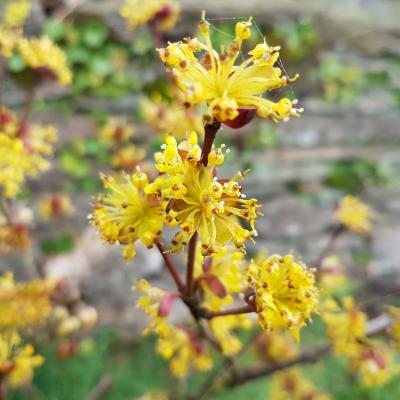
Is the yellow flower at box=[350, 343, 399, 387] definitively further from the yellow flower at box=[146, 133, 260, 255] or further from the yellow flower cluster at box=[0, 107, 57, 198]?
the yellow flower cluster at box=[0, 107, 57, 198]

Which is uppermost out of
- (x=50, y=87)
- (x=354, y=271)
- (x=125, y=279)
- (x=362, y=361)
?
(x=50, y=87)

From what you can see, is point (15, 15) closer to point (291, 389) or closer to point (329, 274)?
point (329, 274)

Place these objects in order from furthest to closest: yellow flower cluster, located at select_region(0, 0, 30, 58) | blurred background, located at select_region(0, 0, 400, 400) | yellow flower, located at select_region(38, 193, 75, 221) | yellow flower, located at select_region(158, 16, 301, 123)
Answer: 1. blurred background, located at select_region(0, 0, 400, 400)
2. yellow flower, located at select_region(38, 193, 75, 221)
3. yellow flower cluster, located at select_region(0, 0, 30, 58)
4. yellow flower, located at select_region(158, 16, 301, 123)

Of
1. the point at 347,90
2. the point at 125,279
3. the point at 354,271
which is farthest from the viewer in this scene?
the point at 354,271

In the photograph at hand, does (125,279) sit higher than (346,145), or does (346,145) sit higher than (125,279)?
(346,145)

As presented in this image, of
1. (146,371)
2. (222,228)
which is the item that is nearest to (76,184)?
(146,371)

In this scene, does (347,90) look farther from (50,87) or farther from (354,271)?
(50,87)

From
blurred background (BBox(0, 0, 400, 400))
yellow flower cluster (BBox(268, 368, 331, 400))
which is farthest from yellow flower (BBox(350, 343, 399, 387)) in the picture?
blurred background (BBox(0, 0, 400, 400))
